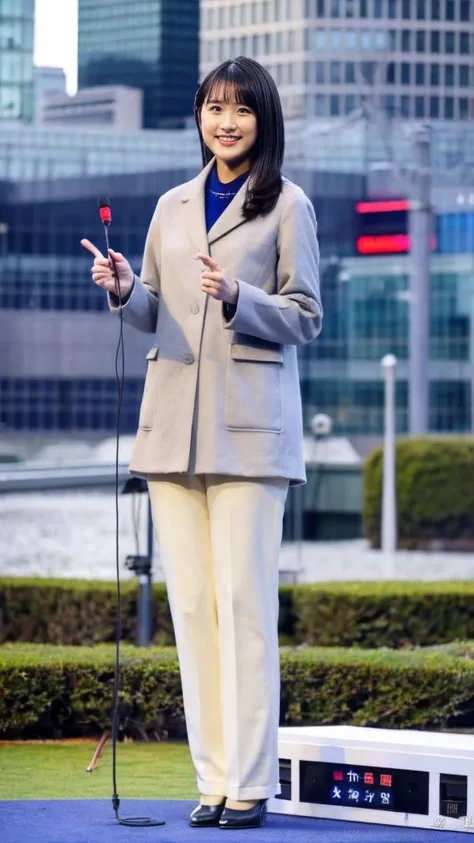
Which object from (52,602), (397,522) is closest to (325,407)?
(397,522)

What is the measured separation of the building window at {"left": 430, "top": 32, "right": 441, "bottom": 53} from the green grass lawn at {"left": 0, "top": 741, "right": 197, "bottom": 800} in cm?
1107

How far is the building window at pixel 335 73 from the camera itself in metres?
15.1

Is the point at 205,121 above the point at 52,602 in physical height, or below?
above

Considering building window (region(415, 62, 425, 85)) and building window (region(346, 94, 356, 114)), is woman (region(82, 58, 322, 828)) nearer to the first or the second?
building window (region(415, 62, 425, 85))

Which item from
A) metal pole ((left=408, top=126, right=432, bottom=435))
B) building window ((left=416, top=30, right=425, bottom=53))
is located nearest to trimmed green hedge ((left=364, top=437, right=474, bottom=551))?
metal pole ((left=408, top=126, right=432, bottom=435))

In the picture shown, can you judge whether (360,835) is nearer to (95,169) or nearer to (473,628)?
(473,628)

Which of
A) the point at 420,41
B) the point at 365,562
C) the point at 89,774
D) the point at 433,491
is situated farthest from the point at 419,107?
the point at 89,774

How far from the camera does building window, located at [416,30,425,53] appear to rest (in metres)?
14.4

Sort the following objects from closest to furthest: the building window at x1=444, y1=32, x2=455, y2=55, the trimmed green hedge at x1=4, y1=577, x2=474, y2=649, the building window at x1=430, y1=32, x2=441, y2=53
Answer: the trimmed green hedge at x1=4, y1=577, x2=474, y2=649, the building window at x1=444, y1=32, x2=455, y2=55, the building window at x1=430, y1=32, x2=441, y2=53

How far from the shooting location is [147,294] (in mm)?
3025

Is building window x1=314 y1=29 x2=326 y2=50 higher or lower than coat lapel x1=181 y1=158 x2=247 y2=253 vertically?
higher

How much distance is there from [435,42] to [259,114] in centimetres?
1190

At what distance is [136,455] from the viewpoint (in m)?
3.00

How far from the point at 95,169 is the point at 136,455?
1342 centimetres
